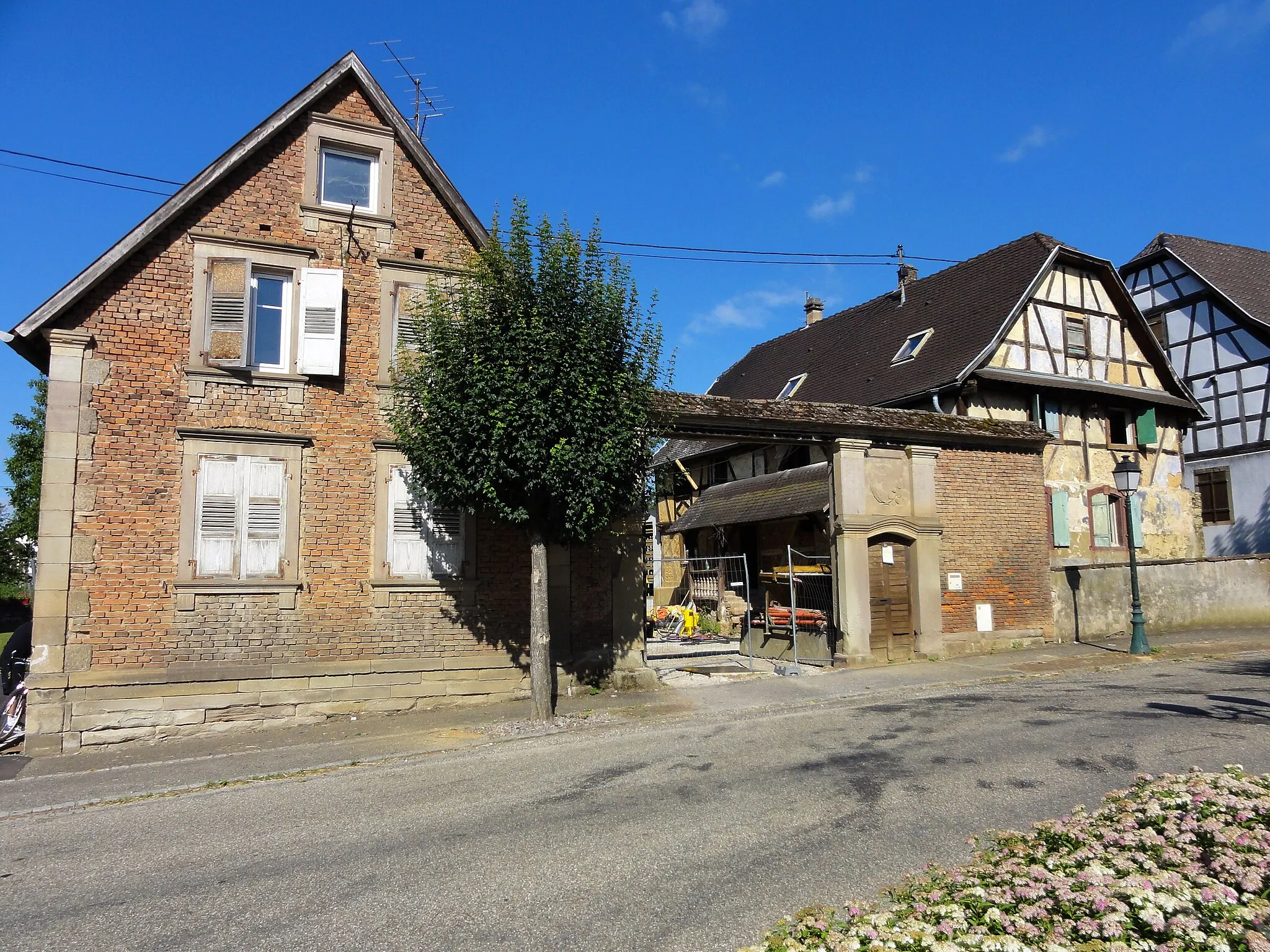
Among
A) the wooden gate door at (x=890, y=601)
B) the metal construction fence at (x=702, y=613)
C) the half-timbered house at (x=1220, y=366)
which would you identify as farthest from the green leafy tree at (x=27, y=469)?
the half-timbered house at (x=1220, y=366)

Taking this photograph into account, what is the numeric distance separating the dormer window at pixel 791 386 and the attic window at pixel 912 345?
402cm

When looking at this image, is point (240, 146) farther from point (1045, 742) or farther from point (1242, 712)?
point (1242, 712)

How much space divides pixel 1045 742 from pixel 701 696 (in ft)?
16.9

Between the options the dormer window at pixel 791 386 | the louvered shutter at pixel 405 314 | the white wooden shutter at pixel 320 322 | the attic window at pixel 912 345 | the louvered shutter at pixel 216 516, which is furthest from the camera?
the dormer window at pixel 791 386

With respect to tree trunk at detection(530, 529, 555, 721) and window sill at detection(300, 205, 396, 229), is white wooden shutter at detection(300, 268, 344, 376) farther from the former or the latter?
tree trunk at detection(530, 529, 555, 721)

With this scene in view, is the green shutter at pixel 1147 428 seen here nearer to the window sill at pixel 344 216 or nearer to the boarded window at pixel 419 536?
the boarded window at pixel 419 536

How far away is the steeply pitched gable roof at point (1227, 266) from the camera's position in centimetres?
2527

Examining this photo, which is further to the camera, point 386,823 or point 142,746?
point 142,746

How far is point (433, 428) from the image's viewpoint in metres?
10.3

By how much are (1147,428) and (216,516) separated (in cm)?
2181

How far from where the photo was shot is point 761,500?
72.4 feet

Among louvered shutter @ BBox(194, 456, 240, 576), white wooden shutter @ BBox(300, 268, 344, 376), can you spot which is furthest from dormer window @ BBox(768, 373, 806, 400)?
louvered shutter @ BBox(194, 456, 240, 576)

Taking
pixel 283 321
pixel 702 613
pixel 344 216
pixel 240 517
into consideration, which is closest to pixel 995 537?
pixel 702 613

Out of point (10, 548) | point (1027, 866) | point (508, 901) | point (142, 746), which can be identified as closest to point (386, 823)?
point (508, 901)
